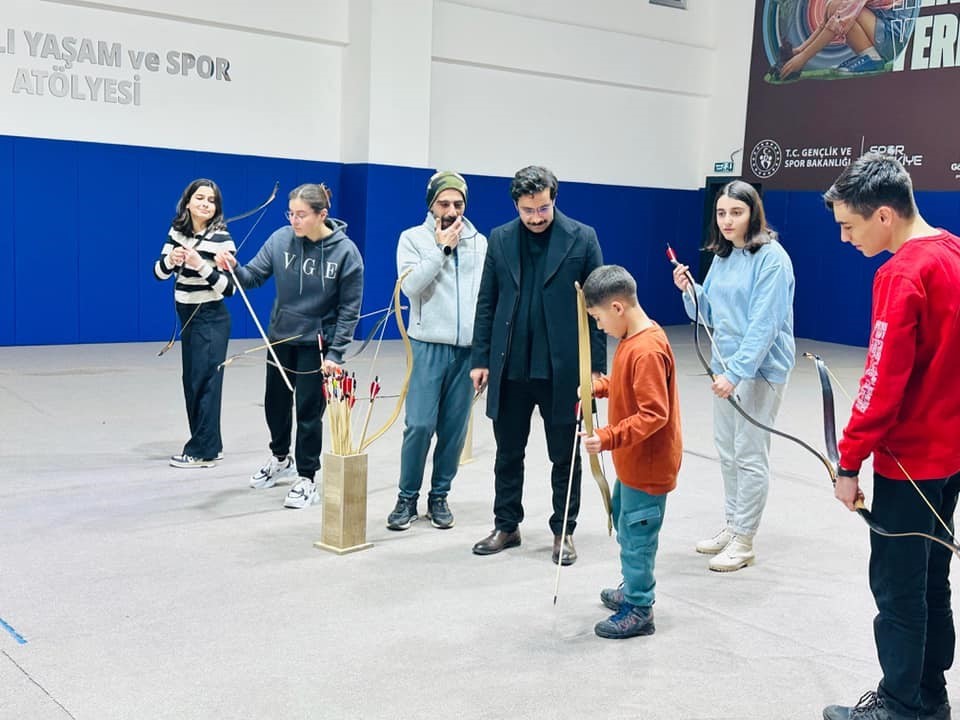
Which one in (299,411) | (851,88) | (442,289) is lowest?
(299,411)

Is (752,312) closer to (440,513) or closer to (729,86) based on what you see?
(440,513)

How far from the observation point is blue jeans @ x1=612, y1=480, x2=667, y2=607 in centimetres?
308

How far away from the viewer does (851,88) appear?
11.0 meters

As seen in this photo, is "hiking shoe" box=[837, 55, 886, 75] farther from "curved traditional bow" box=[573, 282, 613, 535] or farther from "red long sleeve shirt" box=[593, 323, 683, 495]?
"red long sleeve shirt" box=[593, 323, 683, 495]

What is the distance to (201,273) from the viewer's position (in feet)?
15.7

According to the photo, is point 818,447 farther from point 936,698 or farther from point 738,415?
point 936,698

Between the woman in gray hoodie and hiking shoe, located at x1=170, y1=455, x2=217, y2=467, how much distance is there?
71 cm

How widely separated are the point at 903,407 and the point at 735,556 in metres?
1.64

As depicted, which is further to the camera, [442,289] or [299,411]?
[299,411]

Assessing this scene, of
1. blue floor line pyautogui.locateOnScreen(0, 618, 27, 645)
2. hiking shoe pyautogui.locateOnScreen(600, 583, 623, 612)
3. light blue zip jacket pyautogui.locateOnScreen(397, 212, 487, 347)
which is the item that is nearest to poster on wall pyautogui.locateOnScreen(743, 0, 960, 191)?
light blue zip jacket pyautogui.locateOnScreen(397, 212, 487, 347)

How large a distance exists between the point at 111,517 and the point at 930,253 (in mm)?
3222

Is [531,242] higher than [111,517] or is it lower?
higher

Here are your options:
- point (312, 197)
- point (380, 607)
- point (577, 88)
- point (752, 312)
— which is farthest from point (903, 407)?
point (577, 88)

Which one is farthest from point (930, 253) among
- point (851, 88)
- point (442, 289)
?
point (851, 88)
